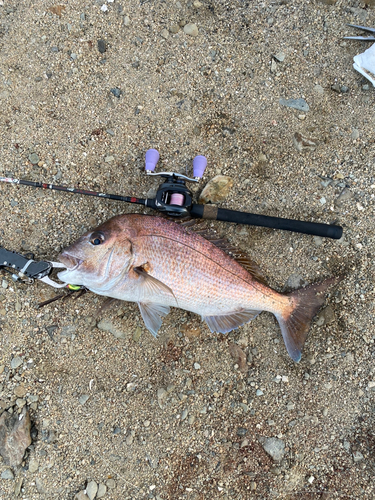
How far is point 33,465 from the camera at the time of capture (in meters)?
2.70

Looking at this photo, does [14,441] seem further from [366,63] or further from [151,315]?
[366,63]

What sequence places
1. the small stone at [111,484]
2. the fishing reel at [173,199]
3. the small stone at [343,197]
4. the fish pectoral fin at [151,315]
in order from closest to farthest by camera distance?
1. the fishing reel at [173,199]
2. the fish pectoral fin at [151,315]
3. the small stone at [111,484]
4. the small stone at [343,197]

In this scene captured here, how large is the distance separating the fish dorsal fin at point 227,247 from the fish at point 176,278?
1 centimetres

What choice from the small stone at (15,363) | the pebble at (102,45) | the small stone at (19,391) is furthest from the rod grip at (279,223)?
the small stone at (19,391)

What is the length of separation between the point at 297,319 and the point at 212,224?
3.70 ft

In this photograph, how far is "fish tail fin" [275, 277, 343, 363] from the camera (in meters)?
2.73

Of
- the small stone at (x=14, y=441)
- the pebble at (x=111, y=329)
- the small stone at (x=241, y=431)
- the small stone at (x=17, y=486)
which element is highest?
the pebble at (x=111, y=329)

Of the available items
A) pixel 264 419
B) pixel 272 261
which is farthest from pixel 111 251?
pixel 264 419

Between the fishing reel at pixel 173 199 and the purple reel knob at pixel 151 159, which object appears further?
the purple reel knob at pixel 151 159

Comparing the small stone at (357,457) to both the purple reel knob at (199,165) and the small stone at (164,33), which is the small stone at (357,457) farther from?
the small stone at (164,33)

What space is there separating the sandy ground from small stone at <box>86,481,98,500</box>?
4 cm

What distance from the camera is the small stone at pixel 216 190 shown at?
9.47ft

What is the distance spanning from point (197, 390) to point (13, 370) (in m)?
1.65

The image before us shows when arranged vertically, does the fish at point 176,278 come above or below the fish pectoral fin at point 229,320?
above
